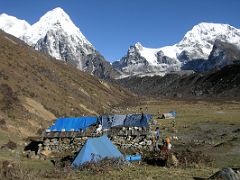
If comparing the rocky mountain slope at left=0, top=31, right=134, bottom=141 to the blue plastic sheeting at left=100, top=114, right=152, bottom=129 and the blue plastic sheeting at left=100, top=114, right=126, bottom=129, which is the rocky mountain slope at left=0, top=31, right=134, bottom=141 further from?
the blue plastic sheeting at left=100, top=114, right=152, bottom=129

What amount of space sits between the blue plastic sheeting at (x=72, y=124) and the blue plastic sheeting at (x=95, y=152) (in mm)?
11619

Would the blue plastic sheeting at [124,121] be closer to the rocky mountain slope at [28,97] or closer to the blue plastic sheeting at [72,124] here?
the blue plastic sheeting at [72,124]

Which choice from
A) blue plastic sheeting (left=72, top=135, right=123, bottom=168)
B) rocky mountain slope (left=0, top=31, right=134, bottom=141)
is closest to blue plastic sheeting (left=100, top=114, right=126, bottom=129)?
rocky mountain slope (left=0, top=31, right=134, bottom=141)

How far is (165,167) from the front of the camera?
27.1m

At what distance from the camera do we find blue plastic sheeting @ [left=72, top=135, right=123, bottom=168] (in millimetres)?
26750

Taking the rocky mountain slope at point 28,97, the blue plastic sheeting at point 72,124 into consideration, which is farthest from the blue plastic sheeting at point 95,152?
the rocky mountain slope at point 28,97

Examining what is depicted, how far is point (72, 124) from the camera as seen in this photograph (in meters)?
42.0

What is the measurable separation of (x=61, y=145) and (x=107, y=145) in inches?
333

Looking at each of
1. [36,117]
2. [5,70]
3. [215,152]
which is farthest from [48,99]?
[215,152]

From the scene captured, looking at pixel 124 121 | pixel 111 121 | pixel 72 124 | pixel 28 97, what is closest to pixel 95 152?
pixel 72 124

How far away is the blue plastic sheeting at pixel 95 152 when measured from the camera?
87.8 feet

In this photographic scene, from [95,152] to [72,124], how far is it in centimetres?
1473

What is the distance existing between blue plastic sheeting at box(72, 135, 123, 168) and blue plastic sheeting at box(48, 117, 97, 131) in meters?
11.6

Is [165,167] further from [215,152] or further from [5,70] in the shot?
[5,70]
